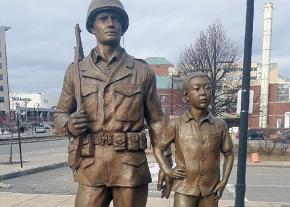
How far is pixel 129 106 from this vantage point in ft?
9.26

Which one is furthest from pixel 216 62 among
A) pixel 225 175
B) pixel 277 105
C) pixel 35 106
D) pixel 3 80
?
pixel 35 106

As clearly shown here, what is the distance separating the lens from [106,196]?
9.44 ft

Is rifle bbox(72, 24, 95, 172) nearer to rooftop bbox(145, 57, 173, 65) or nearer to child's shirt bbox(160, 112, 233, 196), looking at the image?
child's shirt bbox(160, 112, 233, 196)

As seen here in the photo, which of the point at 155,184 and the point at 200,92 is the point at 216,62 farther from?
the point at 200,92

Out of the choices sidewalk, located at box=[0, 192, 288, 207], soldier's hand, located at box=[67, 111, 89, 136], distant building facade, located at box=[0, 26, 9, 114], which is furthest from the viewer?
distant building facade, located at box=[0, 26, 9, 114]

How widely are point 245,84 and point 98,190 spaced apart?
3848mm

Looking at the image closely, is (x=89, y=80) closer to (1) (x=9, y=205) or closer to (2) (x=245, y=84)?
(2) (x=245, y=84)

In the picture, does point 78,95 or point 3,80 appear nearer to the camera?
point 78,95

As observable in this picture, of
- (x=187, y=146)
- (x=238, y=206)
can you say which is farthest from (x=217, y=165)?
(x=238, y=206)

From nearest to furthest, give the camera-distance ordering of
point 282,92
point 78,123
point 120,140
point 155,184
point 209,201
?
point 78,123, point 120,140, point 209,201, point 155,184, point 282,92

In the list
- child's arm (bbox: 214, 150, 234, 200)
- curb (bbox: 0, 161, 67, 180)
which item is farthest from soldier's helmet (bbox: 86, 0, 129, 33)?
curb (bbox: 0, 161, 67, 180)

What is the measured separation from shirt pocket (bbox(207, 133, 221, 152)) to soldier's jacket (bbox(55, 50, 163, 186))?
664mm

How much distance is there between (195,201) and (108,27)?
70.1 inches

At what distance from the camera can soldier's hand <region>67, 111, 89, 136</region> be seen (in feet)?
8.71
